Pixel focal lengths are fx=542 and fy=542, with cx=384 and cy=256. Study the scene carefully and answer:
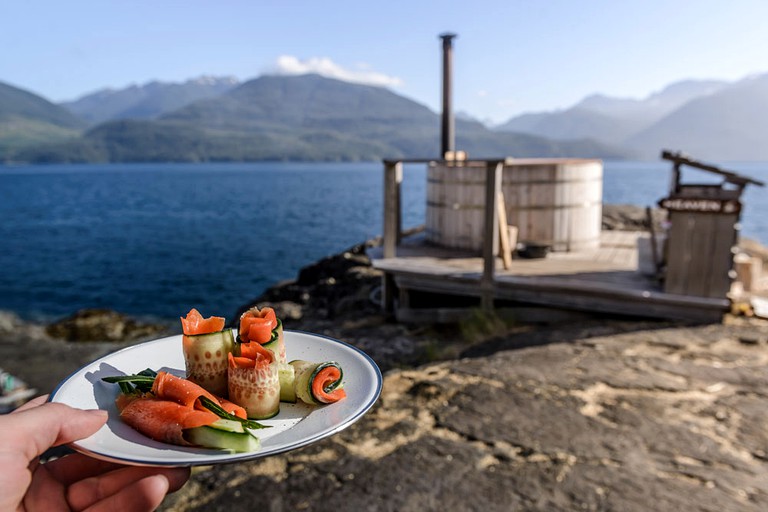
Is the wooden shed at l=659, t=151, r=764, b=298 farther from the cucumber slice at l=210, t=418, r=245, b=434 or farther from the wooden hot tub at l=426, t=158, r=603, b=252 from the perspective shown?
the cucumber slice at l=210, t=418, r=245, b=434

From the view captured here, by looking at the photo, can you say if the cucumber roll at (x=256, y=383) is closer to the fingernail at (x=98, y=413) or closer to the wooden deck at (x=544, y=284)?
the fingernail at (x=98, y=413)

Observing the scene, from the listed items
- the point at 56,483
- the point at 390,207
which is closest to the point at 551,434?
the point at 56,483

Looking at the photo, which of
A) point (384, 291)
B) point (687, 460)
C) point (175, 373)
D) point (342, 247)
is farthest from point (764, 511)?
point (342, 247)

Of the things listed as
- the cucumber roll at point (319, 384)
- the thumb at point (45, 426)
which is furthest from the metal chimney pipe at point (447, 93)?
the thumb at point (45, 426)

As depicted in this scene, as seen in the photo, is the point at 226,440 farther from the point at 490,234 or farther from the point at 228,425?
the point at 490,234

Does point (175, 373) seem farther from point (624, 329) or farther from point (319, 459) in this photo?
point (624, 329)

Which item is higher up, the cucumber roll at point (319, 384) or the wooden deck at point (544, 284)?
the cucumber roll at point (319, 384)
